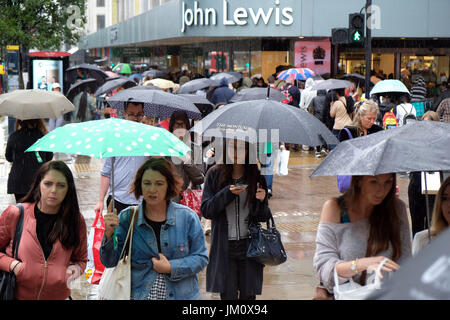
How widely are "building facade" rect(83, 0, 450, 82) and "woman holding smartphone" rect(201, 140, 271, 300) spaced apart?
1635 centimetres

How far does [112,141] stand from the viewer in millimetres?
4746

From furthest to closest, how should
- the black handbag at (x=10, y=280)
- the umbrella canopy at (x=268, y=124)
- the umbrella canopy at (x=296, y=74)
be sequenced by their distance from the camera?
the umbrella canopy at (x=296, y=74)
the umbrella canopy at (x=268, y=124)
the black handbag at (x=10, y=280)

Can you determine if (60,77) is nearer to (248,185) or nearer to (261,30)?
(261,30)

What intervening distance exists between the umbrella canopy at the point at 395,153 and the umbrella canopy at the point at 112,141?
1145mm

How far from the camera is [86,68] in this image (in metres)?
25.0

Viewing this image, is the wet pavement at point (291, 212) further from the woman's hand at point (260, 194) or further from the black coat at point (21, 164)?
the woman's hand at point (260, 194)

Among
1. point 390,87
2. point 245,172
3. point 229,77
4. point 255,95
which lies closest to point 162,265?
point 245,172

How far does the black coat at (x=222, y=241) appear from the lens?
5.51m

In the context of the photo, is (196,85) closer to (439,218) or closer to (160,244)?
(160,244)

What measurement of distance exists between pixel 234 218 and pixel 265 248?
1.16ft

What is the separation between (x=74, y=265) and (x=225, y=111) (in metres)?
2.22

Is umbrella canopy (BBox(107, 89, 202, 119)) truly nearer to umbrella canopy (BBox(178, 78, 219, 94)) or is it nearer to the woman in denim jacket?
the woman in denim jacket

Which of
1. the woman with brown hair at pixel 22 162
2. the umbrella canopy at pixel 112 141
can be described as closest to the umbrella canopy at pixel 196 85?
the woman with brown hair at pixel 22 162

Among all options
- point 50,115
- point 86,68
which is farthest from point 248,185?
point 86,68
